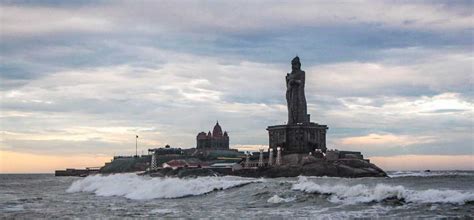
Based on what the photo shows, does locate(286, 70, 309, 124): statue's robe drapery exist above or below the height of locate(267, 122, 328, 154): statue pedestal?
above

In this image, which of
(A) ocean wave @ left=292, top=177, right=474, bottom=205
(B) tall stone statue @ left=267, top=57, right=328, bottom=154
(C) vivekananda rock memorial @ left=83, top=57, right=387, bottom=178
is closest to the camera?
(A) ocean wave @ left=292, top=177, right=474, bottom=205

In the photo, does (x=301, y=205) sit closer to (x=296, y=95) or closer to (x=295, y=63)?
(x=296, y=95)

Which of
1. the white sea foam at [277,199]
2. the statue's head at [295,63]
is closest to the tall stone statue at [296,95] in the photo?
the statue's head at [295,63]

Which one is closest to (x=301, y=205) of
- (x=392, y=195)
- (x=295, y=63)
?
(x=392, y=195)

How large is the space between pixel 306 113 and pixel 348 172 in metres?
46.2

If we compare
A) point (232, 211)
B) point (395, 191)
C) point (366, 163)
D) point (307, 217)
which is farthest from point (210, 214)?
point (366, 163)

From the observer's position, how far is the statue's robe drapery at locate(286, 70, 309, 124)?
185 meters

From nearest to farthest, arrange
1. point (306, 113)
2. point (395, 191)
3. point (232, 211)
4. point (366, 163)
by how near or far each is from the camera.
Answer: point (395, 191) < point (232, 211) < point (366, 163) < point (306, 113)

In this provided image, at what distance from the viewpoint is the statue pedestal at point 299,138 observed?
597 feet

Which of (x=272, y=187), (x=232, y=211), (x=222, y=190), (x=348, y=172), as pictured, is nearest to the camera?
(x=232, y=211)

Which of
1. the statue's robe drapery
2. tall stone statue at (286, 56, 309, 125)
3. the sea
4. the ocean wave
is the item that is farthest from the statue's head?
the ocean wave

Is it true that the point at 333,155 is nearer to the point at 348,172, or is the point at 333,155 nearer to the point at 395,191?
the point at 348,172

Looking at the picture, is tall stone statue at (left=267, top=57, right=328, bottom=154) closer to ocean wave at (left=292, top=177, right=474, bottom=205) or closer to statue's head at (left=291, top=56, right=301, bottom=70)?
statue's head at (left=291, top=56, right=301, bottom=70)

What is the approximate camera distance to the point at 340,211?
39.0 meters
